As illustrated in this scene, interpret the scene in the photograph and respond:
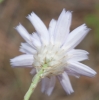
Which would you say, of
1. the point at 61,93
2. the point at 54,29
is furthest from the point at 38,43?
the point at 61,93

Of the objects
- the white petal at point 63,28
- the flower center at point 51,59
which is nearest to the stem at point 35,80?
the flower center at point 51,59

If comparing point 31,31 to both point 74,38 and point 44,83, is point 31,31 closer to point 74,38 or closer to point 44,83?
point 44,83

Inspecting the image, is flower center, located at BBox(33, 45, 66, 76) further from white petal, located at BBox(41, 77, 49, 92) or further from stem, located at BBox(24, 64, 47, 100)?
white petal, located at BBox(41, 77, 49, 92)

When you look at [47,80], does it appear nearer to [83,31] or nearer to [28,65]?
[28,65]

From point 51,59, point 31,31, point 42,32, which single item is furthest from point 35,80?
point 31,31

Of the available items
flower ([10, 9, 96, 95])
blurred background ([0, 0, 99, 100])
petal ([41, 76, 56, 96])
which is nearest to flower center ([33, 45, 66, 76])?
flower ([10, 9, 96, 95])

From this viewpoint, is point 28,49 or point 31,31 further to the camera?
point 31,31
